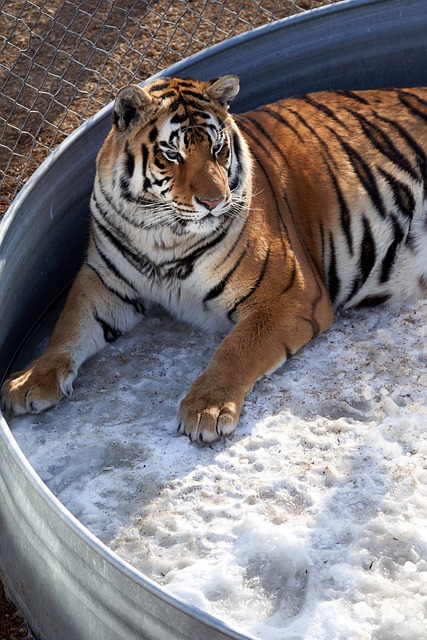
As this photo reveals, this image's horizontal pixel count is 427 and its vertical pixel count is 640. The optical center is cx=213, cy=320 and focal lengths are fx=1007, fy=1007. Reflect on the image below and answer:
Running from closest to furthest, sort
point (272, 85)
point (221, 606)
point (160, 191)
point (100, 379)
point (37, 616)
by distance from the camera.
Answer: point (221, 606), point (37, 616), point (160, 191), point (100, 379), point (272, 85)

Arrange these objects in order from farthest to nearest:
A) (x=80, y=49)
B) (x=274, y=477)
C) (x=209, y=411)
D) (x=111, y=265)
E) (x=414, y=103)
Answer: (x=80, y=49)
(x=414, y=103)
(x=111, y=265)
(x=209, y=411)
(x=274, y=477)

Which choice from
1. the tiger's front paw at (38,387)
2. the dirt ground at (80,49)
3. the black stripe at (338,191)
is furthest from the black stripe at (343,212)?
the dirt ground at (80,49)

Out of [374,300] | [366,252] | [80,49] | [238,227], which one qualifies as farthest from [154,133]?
[80,49]

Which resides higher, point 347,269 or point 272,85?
point 272,85

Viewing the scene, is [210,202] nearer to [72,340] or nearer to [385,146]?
[72,340]

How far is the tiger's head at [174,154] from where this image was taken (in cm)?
317

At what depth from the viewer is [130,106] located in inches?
125

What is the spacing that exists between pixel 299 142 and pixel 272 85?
642 mm

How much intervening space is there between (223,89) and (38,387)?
1140 millimetres

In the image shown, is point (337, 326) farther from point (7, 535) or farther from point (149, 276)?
point (7, 535)

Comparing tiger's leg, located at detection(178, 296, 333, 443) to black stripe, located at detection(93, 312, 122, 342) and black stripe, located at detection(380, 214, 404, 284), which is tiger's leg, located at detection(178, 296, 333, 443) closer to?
black stripe, located at detection(380, 214, 404, 284)

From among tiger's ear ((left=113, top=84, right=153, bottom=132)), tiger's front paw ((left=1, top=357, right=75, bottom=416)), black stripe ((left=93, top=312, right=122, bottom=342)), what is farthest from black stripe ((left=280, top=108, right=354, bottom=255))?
tiger's front paw ((left=1, top=357, right=75, bottom=416))

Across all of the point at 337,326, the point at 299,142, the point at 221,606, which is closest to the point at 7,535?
the point at 221,606

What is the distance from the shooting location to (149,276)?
11.4 ft
